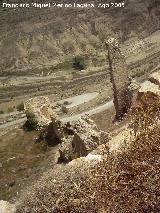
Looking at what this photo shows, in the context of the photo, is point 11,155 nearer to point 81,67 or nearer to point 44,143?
point 44,143

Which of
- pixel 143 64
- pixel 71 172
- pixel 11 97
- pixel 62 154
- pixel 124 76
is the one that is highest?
pixel 71 172

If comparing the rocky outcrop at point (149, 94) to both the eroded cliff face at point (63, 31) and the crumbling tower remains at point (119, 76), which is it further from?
the eroded cliff face at point (63, 31)

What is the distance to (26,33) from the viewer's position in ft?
539

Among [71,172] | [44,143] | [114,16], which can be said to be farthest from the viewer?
[114,16]

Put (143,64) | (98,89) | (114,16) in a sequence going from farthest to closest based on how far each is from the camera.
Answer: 1. (114,16)
2. (143,64)
3. (98,89)

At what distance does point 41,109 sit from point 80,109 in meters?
22.0

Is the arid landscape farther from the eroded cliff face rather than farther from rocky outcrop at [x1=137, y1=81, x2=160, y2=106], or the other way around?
the eroded cliff face

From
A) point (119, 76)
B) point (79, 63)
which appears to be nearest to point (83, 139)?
point (119, 76)

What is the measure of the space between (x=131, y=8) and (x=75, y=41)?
1985 centimetres

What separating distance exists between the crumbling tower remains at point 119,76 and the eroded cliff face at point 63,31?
369 ft

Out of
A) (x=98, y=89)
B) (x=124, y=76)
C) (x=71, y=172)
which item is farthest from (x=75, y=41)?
(x=71, y=172)

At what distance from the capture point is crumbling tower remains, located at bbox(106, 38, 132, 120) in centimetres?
3369

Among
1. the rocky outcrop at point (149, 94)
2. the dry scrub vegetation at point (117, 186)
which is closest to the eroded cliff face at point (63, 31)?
the rocky outcrop at point (149, 94)

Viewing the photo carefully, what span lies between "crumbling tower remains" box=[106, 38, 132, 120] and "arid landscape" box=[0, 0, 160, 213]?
64 mm
